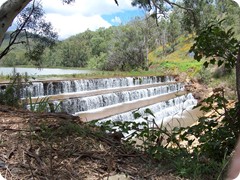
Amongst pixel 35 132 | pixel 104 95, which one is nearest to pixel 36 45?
pixel 104 95

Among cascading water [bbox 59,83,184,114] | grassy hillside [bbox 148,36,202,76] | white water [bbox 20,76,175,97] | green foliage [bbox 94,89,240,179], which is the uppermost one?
grassy hillside [bbox 148,36,202,76]

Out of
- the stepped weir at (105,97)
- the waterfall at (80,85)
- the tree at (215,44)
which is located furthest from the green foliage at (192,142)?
the waterfall at (80,85)

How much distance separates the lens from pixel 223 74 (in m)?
18.1

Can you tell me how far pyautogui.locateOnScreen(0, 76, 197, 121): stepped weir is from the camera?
31.3 feet

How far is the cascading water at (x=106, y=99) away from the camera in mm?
9602

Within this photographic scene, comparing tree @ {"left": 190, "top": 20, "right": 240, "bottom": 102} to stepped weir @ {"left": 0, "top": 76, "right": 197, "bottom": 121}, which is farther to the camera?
stepped weir @ {"left": 0, "top": 76, "right": 197, "bottom": 121}

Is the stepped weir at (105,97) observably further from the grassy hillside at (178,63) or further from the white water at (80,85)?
the grassy hillside at (178,63)

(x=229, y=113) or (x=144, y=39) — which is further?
(x=144, y=39)

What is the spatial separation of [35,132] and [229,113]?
1.37 meters

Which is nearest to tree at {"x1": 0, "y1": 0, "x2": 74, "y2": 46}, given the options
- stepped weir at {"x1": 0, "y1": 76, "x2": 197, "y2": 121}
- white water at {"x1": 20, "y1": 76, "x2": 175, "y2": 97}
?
stepped weir at {"x1": 0, "y1": 76, "x2": 197, "y2": 121}

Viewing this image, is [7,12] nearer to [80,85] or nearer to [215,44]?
[215,44]

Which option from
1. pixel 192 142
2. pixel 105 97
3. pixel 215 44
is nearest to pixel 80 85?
pixel 105 97

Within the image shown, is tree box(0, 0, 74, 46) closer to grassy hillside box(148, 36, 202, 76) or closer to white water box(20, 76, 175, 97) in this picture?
white water box(20, 76, 175, 97)

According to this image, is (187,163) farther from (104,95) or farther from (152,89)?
(152,89)
